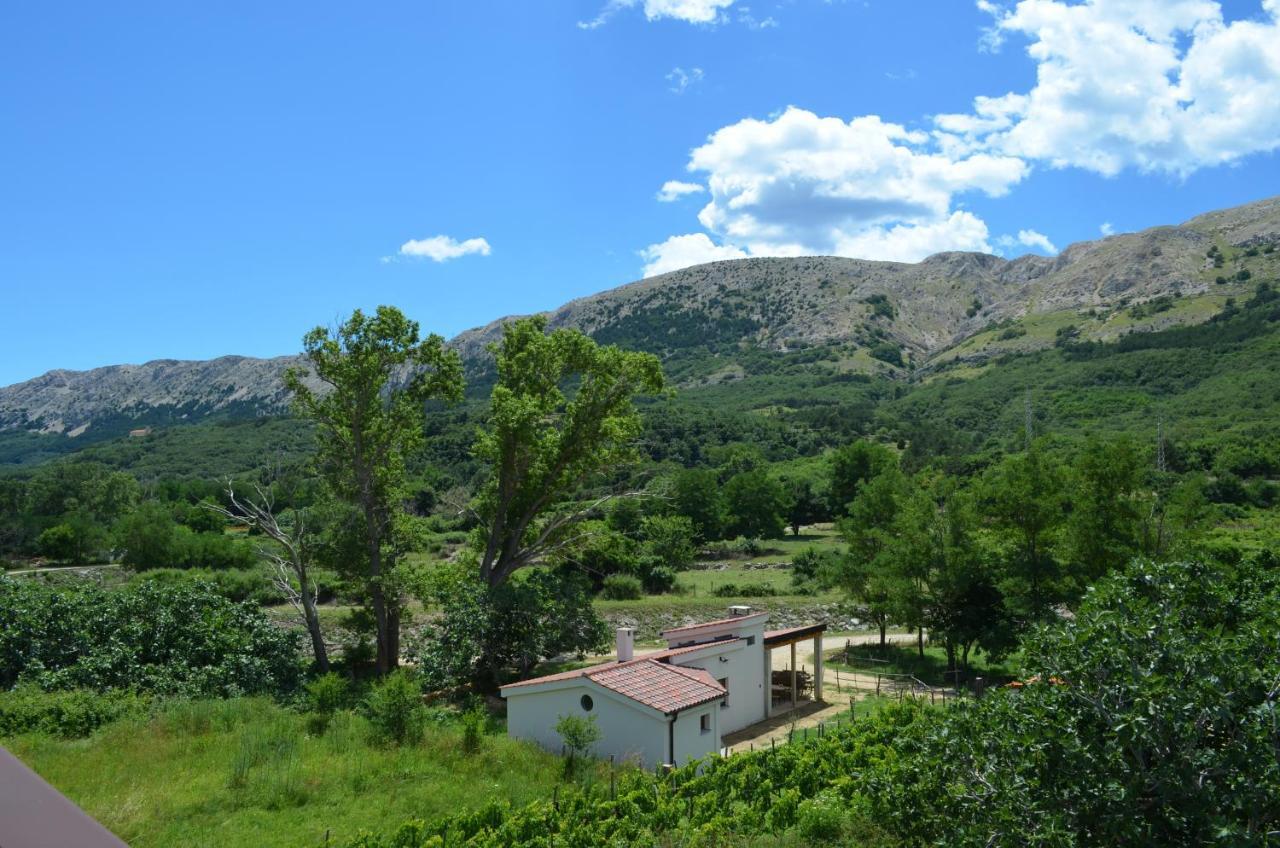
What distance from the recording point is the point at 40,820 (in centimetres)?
137

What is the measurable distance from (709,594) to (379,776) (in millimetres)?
26027

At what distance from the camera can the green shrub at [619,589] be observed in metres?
37.0

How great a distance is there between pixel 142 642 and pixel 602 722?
12161 millimetres

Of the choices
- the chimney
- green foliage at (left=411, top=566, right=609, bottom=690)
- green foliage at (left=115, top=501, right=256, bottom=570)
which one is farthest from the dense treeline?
green foliage at (left=115, top=501, right=256, bottom=570)

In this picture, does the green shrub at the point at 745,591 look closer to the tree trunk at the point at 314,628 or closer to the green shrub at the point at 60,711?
the tree trunk at the point at 314,628

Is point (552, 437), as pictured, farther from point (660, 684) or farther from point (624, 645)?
point (660, 684)

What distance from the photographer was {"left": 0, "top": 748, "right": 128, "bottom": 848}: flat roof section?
4.31ft

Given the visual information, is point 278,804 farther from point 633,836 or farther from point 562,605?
point 562,605

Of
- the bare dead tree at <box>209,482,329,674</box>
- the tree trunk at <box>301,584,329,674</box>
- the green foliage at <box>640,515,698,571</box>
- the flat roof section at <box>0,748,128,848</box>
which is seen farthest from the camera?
the green foliage at <box>640,515,698,571</box>

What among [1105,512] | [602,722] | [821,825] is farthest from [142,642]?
[1105,512]

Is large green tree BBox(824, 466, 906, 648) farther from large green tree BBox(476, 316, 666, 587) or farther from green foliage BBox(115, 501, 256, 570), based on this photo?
green foliage BBox(115, 501, 256, 570)

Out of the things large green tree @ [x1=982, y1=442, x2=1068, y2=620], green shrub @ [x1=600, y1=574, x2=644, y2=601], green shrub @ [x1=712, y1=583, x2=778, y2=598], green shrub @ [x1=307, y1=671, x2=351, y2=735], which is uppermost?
large green tree @ [x1=982, y1=442, x2=1068, y2=620]

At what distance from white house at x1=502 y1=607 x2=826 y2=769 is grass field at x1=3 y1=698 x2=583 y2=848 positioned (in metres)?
0.99

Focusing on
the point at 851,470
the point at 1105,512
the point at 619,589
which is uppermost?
the point at 1105,512
